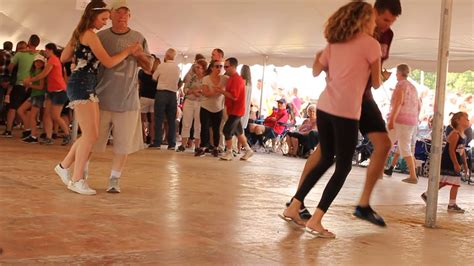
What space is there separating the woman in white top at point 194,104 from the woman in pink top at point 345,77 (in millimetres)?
7562

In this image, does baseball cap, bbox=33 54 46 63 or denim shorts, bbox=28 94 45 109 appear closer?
denim shorts, bbox=28 94 45 109

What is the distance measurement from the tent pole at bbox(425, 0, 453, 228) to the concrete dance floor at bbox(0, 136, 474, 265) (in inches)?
12.0

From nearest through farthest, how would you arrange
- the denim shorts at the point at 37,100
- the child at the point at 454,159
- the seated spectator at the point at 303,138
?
the child at the point at 454,159, the denim shorts at the point at 37,100, the seated spectator at the point at 303,138

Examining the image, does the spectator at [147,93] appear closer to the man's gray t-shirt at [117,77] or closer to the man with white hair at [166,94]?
the man with white hair at [166,94]

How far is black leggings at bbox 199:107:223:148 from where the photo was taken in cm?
1225

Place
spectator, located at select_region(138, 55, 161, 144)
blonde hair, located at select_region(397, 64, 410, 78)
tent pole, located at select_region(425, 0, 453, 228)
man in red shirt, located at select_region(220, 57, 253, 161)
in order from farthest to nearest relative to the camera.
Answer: spectator, located at select_region(138, 55, 161, 144) → man in red shirt, located at select_region(220, 57, 253, 161) → blonde hair, located at select_region(397, 64, 410, 78) → tent pole, located at select_region(425, 0, 453, 228)

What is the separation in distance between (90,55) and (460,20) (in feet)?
29.3

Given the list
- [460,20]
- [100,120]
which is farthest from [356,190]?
[460,20]

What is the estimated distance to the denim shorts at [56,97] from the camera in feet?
37.2

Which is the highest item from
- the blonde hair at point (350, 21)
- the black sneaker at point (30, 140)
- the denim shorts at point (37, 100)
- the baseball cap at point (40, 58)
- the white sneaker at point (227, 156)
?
the baseball cap at point (40, 58)

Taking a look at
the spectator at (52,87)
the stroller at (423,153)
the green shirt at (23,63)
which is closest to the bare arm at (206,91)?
the spectator at (52,87)

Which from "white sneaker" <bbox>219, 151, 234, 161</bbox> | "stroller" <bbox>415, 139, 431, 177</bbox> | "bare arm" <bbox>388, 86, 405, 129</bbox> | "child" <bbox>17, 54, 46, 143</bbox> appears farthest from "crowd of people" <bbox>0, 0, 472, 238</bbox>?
"stroller" <bbox>415, 139, 431, 177</bbox>

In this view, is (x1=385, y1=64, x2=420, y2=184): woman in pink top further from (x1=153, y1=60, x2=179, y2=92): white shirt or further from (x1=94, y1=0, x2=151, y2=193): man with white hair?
(x1=94, y1=0, x2=151, y2=193): man with white hair

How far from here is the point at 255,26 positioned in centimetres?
1547
